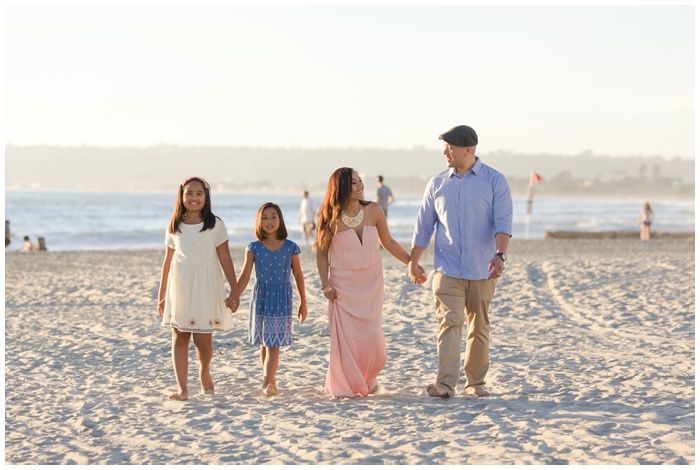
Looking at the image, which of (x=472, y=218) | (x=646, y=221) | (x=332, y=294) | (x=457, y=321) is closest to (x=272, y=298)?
(x=332, y=294)

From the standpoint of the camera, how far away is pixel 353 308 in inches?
245

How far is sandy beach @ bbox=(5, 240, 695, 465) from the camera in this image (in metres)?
4.96

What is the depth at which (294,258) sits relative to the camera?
6.32 metres

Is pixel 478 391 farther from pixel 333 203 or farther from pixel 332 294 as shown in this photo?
pixel 333 203

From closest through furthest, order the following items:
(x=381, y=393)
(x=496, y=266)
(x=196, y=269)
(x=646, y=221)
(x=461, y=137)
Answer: (x=496, y=266), (x=461, y=137), (x=196, y=269), (x=381, y=393), (x=646, y=221)

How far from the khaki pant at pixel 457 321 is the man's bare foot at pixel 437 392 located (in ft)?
0.09

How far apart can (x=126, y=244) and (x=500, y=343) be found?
26.2 meters

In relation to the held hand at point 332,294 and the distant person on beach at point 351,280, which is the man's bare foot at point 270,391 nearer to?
the distant person on beach at point 351,280

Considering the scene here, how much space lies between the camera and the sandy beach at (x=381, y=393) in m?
4.96

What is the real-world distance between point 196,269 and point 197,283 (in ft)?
0.31

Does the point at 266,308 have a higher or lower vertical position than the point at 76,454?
higher

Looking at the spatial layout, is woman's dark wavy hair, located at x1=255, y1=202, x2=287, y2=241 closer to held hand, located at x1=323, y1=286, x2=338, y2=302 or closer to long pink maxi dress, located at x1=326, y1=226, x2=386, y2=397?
long pink maxi dress, located at x1=326, y1=226, x2=386, y2=397

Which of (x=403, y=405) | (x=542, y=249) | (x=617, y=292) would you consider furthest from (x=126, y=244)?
(x=403, y=405)

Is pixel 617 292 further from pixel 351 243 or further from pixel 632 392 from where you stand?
pixel 351 243
